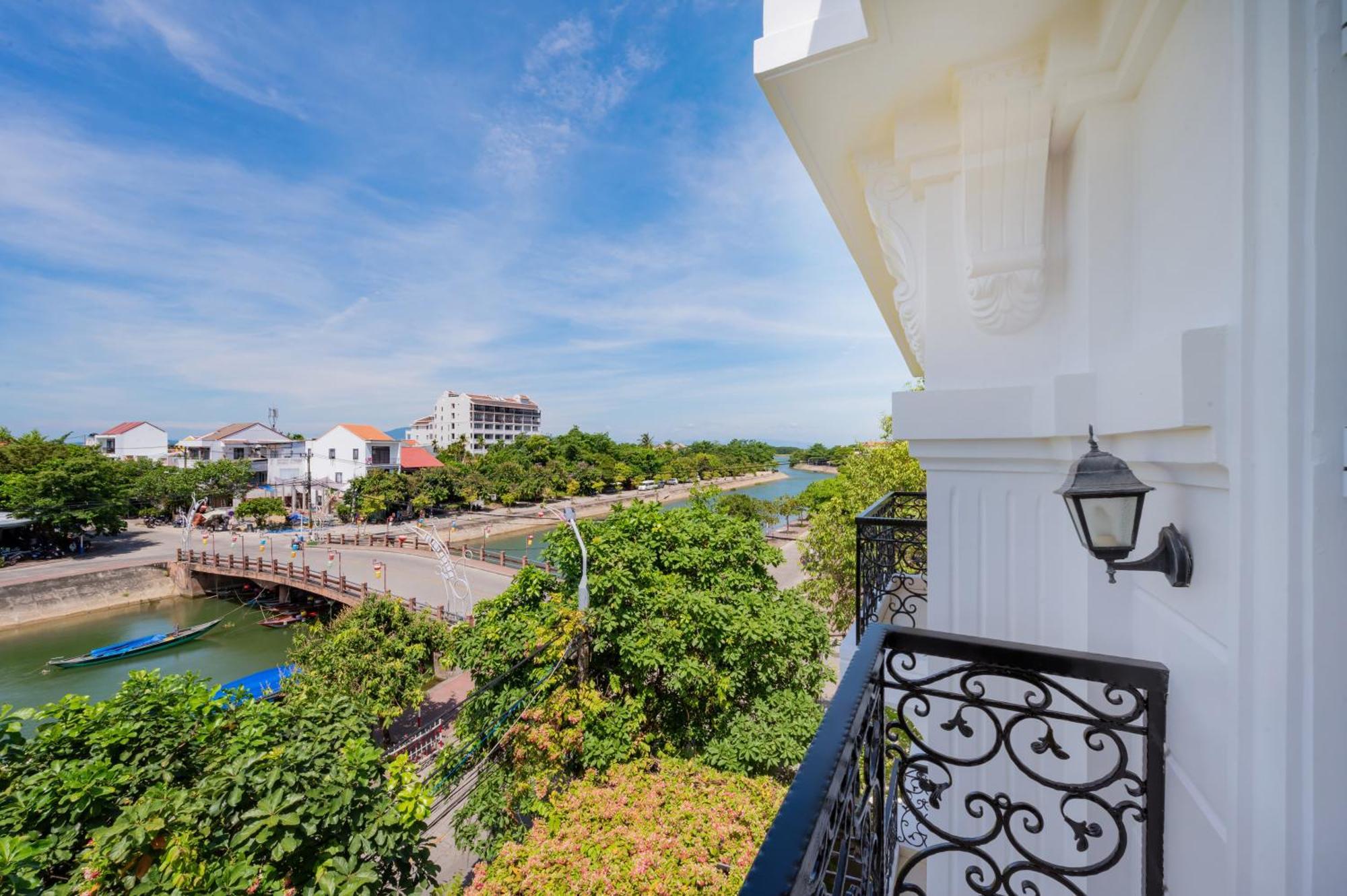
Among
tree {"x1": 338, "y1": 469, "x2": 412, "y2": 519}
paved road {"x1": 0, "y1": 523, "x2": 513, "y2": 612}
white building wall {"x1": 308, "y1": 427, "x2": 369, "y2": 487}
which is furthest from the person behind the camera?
white building wall {"x1": 308, "y1": 427, "x2": 369, "y2": 487}

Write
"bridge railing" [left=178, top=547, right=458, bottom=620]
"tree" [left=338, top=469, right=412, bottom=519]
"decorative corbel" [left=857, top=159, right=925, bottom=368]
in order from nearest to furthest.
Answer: "decorative corbel" [left=857, top=159, right=925, bottom=368] < "bridge railing" [left=178, top=547, right=458, bottom=620] < "tree" [left=338, top=469, right=412, bottom=519]

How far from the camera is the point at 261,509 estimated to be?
26.8 metres

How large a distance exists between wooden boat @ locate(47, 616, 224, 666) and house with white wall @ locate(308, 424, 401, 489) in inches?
813

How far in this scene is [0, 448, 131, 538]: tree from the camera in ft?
66.0

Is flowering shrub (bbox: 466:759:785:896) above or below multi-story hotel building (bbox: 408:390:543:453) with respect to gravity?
below

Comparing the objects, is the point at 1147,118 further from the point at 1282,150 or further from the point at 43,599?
the point at 43,599

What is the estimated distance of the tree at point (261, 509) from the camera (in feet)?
87.7

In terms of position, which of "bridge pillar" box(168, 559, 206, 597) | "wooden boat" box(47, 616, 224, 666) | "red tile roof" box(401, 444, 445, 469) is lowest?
"wooden boat" box(47, 616, 224, 666)

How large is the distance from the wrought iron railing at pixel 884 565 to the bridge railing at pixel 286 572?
42.4ft

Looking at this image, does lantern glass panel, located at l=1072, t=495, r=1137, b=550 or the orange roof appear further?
the orange roof

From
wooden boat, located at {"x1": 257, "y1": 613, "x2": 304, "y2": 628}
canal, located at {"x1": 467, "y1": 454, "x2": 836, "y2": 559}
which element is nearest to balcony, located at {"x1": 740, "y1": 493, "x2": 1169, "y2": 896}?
canal, located at {"x1": 467, "y1": 454, "x2": 836, "y2": 559}

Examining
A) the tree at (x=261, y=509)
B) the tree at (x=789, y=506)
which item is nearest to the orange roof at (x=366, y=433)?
the tree at (x=261, y=509)

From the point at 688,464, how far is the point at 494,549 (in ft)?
96.7

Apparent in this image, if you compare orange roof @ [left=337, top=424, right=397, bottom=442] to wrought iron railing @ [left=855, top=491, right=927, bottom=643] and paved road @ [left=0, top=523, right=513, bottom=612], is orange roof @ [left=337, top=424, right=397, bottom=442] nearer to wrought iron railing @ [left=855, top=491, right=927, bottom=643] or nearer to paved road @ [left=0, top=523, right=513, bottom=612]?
paved road @ [left=0, top=523, right=513, bottom=612]
